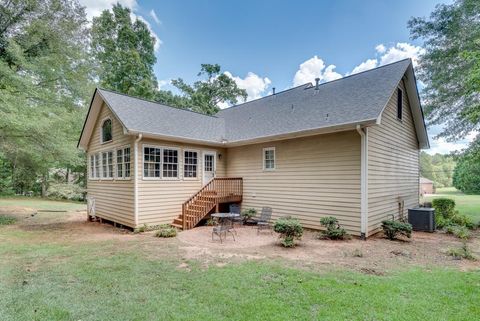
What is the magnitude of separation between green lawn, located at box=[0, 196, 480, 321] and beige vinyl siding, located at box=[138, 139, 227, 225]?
11.5 feet

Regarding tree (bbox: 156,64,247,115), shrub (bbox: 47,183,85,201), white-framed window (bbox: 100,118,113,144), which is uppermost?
tree (bbox: 156,64,247,115)

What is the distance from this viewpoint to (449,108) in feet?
40.0

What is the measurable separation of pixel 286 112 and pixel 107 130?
26.8ft

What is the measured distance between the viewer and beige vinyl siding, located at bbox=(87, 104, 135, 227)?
947 centimetres

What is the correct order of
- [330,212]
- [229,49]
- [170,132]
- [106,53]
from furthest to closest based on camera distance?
[106,53] → [229,49] → [170,132] → [330,212]

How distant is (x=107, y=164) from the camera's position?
11.2m

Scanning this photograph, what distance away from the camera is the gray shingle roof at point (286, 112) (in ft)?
27.9

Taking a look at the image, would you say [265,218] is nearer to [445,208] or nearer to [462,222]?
[462,222]

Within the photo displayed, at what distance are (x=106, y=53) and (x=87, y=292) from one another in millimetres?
24613

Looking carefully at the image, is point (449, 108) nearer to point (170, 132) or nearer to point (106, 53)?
point (170, 132)

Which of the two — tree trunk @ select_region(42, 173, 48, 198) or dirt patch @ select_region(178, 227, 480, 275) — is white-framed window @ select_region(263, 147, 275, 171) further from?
tree trunk @ select_region(42, 173, 48, 198)

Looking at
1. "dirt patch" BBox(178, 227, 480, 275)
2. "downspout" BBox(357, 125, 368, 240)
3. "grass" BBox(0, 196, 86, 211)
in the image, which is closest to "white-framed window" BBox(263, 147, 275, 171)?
"dirt patch" BBox(178, 227, 480, 275)

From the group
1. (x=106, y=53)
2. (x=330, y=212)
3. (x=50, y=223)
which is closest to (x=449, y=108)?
(x=330, y=212)

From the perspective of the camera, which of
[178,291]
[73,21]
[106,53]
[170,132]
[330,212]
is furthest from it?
[106,53]
